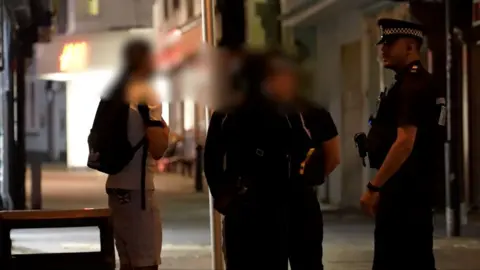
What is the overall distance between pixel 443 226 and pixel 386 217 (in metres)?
6.46

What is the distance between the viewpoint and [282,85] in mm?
4027

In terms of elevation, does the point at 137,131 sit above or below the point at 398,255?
above

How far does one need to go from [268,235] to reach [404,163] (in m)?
0.82

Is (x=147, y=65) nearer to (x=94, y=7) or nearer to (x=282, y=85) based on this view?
(x=282, y=85)

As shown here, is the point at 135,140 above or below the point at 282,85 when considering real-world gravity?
below

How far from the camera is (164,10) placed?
20.1ft

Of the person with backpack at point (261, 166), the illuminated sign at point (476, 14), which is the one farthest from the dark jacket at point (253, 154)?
the illuminated sign at point (476, 14)

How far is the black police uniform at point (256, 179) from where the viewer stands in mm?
A: 4109

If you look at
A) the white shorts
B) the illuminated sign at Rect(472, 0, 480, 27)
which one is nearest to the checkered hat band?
the white shorts

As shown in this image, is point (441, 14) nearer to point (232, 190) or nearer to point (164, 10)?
point (164, 10)

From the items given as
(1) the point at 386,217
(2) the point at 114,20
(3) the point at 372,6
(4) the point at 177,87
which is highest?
(3) the point at 372,6

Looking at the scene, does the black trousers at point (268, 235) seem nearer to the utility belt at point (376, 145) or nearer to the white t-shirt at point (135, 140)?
the utility belt at point (376, 145)

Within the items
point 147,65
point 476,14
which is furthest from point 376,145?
point 476,14

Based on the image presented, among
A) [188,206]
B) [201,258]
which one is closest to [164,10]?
[201,258]
